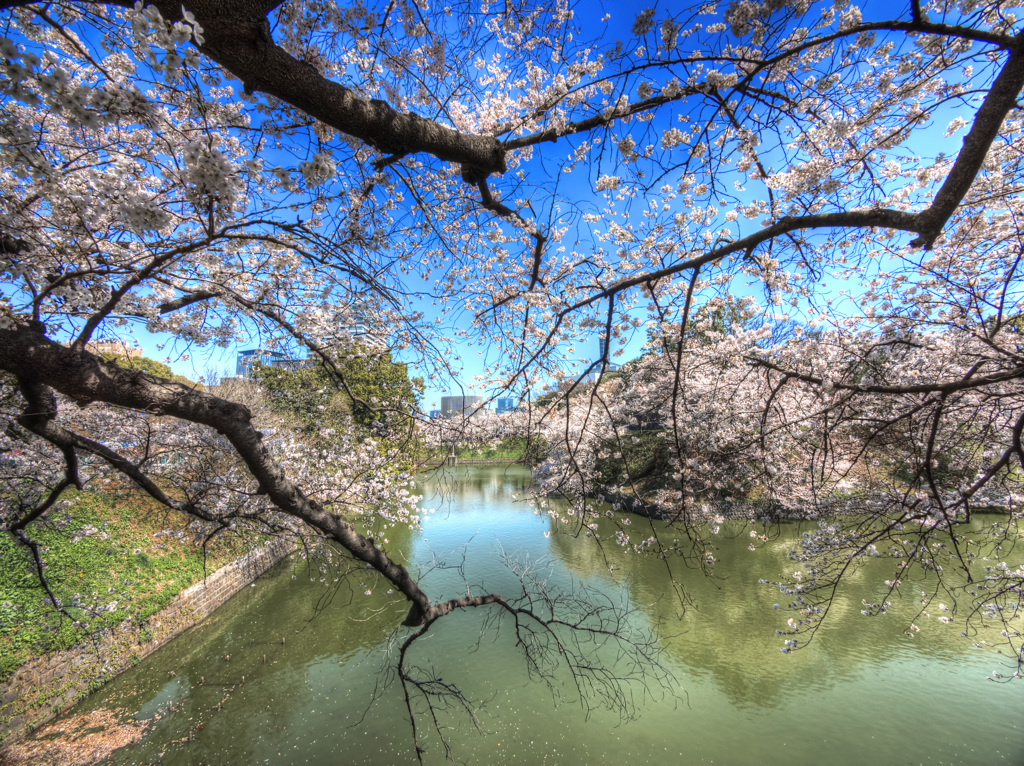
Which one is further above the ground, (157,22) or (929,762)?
(157,22)

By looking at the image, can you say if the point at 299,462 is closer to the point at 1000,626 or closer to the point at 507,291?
the point at 507,291

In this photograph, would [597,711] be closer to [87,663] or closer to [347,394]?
[347,394]

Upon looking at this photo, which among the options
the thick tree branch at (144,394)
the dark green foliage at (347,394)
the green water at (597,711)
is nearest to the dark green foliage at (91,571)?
the green water at (597,711)

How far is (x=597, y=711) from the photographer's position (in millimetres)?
4340

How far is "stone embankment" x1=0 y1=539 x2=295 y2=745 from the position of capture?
3.96 metres

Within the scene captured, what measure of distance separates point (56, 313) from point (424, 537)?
366 inches

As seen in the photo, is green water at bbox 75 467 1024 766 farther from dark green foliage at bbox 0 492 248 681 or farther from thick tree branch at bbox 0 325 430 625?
thick tree branch at bbox 0 325 430 625

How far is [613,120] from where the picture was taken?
5.94 feet

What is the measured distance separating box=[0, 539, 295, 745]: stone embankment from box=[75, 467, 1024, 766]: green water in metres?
0.21

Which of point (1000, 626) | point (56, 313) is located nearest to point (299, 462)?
point (56, 313)

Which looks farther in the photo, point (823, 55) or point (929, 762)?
point (929, 762)

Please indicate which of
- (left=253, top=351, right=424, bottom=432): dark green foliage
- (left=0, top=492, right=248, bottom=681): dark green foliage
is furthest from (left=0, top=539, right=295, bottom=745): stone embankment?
(left=253, top=351, right=424, bottom=432): dark green foliage

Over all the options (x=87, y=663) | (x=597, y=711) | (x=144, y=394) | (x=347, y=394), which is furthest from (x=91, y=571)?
(x=597, y=711)

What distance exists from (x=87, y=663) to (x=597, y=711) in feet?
21.9
